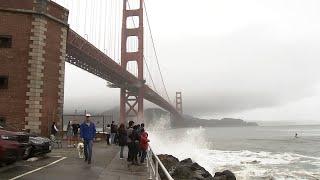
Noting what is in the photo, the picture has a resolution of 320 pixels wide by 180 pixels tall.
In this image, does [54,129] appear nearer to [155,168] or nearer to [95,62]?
[155,168]

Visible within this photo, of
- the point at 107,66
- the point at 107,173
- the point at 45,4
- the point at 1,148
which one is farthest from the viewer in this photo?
the point at 107,66

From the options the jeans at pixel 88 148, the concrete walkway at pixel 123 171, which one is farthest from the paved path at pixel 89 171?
the jeans at pixel 88 148

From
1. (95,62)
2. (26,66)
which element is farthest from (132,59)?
(26,66)

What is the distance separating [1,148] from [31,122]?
29.7 ft

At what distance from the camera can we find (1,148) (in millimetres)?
12477

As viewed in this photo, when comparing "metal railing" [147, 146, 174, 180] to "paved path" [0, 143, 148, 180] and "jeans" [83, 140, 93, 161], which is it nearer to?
"paved path" [0, 143, 148, 180]

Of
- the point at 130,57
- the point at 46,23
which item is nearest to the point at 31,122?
the point at 46,23

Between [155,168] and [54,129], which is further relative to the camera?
[54,129]

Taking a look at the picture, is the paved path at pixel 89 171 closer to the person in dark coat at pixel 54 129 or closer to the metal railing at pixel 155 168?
the metal railing at pixel 155 168

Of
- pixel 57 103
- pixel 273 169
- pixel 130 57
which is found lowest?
pixel 273 169

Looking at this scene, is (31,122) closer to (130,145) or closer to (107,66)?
(130,145)

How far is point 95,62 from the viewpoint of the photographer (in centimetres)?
4259

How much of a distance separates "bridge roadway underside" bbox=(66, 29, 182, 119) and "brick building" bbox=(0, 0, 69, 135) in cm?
1147

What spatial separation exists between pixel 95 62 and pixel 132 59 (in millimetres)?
28475
